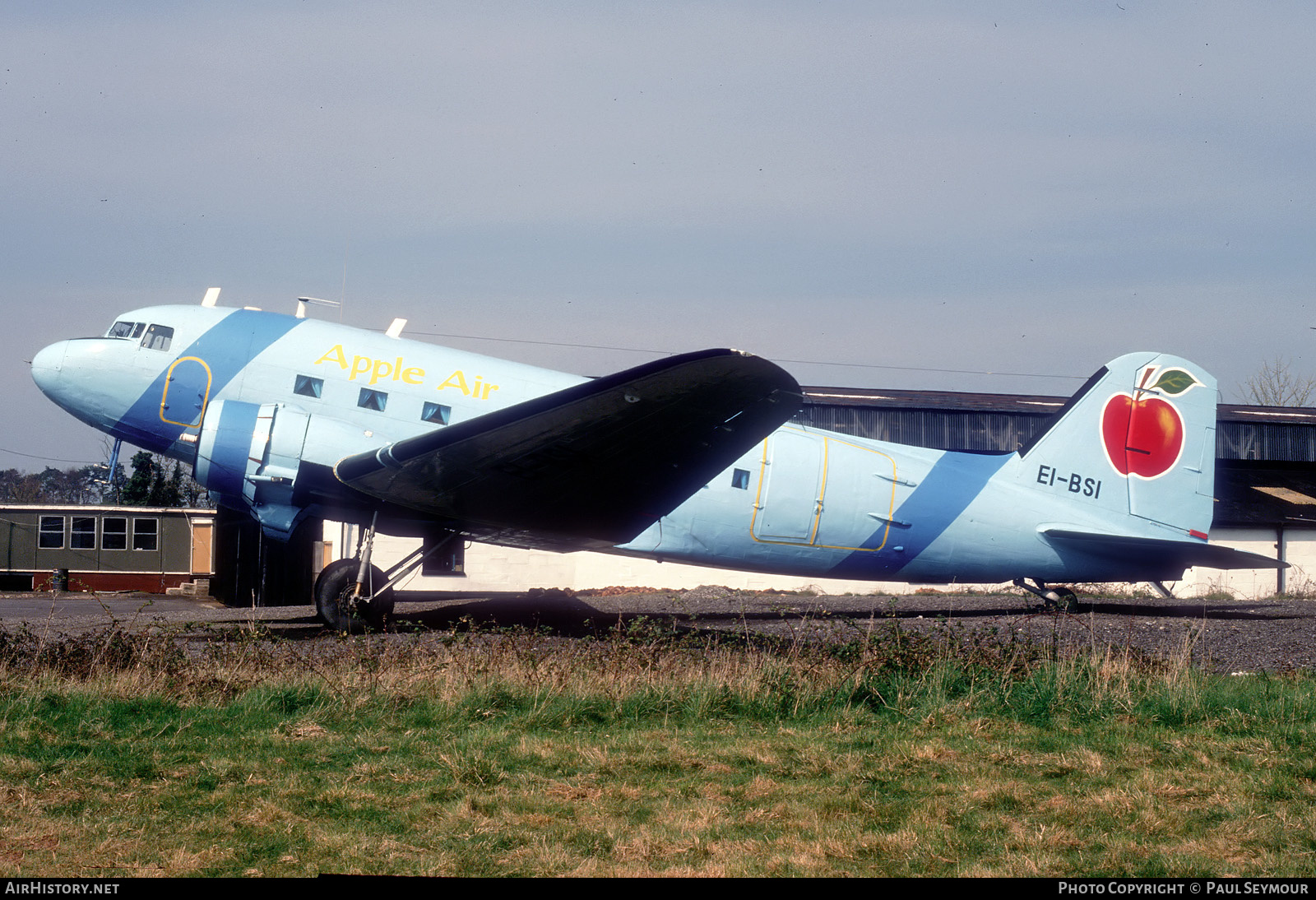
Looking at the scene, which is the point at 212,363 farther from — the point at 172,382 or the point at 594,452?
the point at 594,452

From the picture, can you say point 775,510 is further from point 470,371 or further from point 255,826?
point 255,826

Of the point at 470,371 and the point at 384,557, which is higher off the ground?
the point at 470,371

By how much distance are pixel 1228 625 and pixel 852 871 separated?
40.5ft

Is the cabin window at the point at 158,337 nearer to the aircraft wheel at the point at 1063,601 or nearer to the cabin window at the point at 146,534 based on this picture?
the aircraft wheel at the point at 1063,601

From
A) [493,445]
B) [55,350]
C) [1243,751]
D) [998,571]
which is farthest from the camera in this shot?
[998,571]

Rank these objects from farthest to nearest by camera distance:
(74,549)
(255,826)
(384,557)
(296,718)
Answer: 1. (74,549)
2. (384,557)
3. (296,718)
4. (255,826)

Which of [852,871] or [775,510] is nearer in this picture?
[852,871]

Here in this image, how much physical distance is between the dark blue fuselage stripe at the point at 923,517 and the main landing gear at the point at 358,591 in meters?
6.30

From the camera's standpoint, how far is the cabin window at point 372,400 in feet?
41.7

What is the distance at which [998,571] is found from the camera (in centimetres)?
1508

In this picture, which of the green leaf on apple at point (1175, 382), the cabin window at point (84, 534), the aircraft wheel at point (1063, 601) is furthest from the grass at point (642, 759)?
the cabin window at point (84, 534)

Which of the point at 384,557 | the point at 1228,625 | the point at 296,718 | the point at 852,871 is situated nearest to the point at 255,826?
the point at 296,718

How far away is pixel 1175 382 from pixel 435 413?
448 inches

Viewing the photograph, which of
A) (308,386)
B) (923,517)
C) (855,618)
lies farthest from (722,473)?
(308,386)
